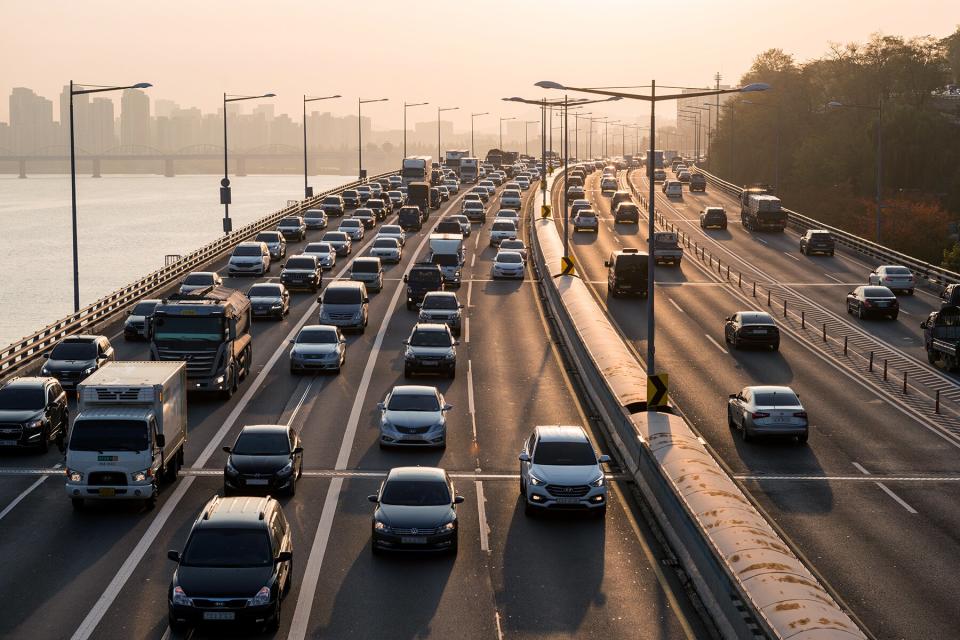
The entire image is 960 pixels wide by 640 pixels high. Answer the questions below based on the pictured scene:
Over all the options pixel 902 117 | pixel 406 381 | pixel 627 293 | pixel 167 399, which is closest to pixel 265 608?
pixel 167 399

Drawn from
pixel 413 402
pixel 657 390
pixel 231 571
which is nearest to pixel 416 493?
pixel 231 571

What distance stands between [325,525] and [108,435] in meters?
5.22

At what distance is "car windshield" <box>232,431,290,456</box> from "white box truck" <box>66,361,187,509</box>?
1.76 metres

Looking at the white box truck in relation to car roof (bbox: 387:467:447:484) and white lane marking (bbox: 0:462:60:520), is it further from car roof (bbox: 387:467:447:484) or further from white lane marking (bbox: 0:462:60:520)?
car roof (bbox: 387:467:447:484)

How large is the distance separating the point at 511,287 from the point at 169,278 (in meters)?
18.0

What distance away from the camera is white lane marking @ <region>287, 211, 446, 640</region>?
21.1 metres

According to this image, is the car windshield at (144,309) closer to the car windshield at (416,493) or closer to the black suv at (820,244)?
the car windshield at (416,493)

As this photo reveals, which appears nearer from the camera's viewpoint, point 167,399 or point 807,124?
point 167,399

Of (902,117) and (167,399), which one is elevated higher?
(902,117)

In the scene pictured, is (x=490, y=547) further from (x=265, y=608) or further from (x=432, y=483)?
(x=265, y=608)

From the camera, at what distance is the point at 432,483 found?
2470 cm

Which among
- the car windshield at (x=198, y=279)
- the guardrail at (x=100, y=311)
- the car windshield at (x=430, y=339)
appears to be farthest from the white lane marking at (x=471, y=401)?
the car windshield at (x=198, y=279)

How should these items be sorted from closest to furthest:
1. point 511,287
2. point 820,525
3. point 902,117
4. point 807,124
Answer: point 820,525 → point 511,287 → point 902,117 → point 807,124

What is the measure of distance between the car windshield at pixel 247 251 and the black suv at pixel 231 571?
47.7 meters
